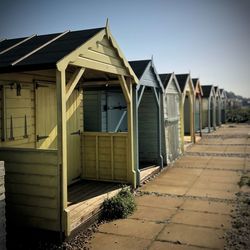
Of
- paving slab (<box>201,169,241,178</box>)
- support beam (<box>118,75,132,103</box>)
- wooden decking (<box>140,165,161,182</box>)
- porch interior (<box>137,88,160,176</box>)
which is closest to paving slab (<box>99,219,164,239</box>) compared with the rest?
wooden decking (<box>140,165,161,182</box>)

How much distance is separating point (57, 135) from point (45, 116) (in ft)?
7.77

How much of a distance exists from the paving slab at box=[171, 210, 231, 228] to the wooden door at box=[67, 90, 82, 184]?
3193 mm

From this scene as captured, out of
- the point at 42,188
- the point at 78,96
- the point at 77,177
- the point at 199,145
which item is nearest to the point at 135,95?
the point at 78,96

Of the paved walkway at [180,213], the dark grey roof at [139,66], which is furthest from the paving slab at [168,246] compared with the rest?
the dark grey roof at [139,66]

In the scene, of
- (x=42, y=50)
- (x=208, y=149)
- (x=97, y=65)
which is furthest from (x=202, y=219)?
(x=208, y=149)

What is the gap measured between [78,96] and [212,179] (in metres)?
4.74

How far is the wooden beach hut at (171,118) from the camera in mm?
11711

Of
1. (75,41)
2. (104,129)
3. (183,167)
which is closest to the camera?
(75,41)

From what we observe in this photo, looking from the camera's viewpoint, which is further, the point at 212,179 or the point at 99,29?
the point at 212,179

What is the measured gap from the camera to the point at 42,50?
561 cm

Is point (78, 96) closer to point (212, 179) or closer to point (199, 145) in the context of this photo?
point (212, 179)

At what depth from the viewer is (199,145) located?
1744 cm

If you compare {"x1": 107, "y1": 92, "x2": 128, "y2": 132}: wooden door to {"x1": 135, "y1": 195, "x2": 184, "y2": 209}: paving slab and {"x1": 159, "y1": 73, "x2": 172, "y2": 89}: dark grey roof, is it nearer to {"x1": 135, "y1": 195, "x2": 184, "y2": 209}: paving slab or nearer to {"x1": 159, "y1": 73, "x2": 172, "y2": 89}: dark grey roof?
{"x1": 159, "y1": 73, "x2": 172, "y2": 89}: dark grey roof

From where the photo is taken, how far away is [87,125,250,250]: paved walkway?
5281mm
